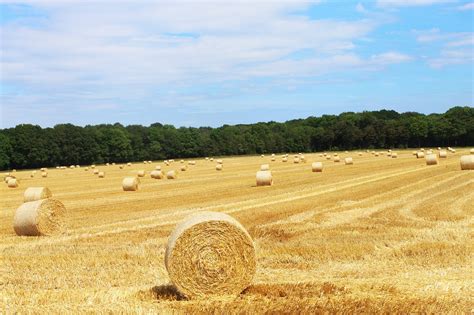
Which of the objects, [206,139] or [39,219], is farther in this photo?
[206,139]

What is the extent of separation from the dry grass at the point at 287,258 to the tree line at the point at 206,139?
72356 mm

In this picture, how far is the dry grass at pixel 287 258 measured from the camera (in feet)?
32.7

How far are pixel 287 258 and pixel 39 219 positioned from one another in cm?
826

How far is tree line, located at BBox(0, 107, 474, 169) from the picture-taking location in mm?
95062

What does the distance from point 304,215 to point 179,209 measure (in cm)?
539

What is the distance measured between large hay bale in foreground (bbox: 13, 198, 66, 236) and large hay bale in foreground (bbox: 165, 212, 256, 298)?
28.8 ft

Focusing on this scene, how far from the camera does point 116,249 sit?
591 inches

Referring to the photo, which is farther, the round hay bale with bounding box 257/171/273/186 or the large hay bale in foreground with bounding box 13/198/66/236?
the round hay bale with bounding box 257/171/273/186

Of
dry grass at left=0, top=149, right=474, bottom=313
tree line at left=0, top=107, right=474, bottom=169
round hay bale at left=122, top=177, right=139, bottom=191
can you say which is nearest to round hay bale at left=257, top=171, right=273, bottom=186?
round hay bale at left=122, top=177, right=139, bottom=191

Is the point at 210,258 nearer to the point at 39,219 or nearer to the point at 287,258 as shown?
the point at 287,258

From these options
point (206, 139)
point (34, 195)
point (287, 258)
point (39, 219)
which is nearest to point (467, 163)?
point (34, 195)

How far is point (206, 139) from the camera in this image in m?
118

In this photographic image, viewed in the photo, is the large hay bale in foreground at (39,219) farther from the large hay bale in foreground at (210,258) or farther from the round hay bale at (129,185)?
the round hay bale at (129,185)

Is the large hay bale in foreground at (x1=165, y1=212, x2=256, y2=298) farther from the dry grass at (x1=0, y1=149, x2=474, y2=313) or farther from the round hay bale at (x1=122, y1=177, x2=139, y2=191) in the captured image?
the round hay bale at (x1=122, y1=177, x2=139, y2=191)
